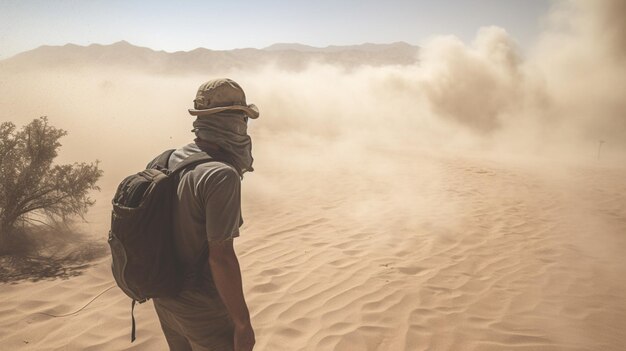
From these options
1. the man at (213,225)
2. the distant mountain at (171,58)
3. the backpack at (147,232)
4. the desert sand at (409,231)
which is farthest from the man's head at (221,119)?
the distant mountain at (171,58)

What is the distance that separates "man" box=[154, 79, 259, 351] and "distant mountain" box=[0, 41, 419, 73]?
5595 centimetres

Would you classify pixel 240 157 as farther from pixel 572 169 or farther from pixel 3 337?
pixel 572 169

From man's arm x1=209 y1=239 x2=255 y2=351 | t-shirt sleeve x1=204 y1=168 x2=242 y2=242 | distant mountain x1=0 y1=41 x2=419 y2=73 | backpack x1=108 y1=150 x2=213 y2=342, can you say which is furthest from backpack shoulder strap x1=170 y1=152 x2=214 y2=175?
distant mountain x1=0 y1=41 x2=419 y2=73

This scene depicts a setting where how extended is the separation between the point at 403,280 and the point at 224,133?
125 inches

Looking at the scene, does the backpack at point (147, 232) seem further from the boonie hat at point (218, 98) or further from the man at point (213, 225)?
the boonie hat at point (218, 98)

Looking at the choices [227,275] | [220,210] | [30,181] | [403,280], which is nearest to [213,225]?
[220,210]

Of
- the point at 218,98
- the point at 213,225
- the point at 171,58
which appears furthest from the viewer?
the point at 171,58

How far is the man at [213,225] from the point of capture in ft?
4.27

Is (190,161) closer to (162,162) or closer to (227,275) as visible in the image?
(162,162)

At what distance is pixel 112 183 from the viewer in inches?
305

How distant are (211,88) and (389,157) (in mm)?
10503

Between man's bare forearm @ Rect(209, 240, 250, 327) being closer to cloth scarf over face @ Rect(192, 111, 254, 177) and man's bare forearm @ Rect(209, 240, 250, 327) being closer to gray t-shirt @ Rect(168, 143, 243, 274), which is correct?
gray t-shirt @ Rect(168, 143, 243, 274)

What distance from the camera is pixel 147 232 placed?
138 centimetres

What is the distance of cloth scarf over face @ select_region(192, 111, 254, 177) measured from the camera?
1.51 m
